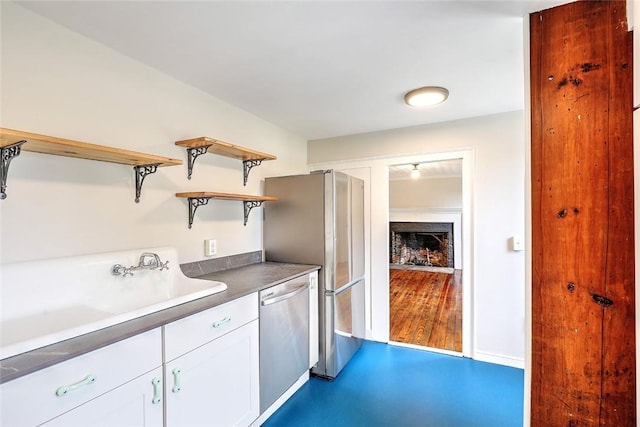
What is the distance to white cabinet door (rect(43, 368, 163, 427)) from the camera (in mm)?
945

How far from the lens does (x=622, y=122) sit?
3.53 ft

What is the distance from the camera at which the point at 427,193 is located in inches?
248

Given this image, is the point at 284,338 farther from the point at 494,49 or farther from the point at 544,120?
the point at 494,49

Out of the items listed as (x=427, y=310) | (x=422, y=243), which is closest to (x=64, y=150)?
(x=427, y=310)

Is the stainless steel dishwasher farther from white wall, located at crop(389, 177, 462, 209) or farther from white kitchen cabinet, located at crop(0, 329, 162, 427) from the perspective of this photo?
white wall, located at crop(389, 177, 462, 209)

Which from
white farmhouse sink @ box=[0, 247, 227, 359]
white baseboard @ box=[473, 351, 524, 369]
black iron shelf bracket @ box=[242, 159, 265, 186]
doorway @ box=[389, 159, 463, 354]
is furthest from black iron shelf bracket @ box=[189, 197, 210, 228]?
doorway @ box=[389, 159, 463, 354]

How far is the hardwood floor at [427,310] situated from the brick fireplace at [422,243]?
68 cm

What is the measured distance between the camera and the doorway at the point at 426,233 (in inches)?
192

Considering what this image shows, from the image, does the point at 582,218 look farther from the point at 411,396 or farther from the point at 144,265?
the point at 144,265

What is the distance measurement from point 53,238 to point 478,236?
9.42 feet

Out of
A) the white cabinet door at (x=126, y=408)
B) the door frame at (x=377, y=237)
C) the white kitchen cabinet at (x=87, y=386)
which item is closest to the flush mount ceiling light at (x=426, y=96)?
the door frame at (x=377, y=237)

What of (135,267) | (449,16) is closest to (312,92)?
(449,16)

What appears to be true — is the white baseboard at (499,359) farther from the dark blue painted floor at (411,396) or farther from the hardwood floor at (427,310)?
the hardwood floor at (427,310)

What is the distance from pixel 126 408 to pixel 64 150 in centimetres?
109
